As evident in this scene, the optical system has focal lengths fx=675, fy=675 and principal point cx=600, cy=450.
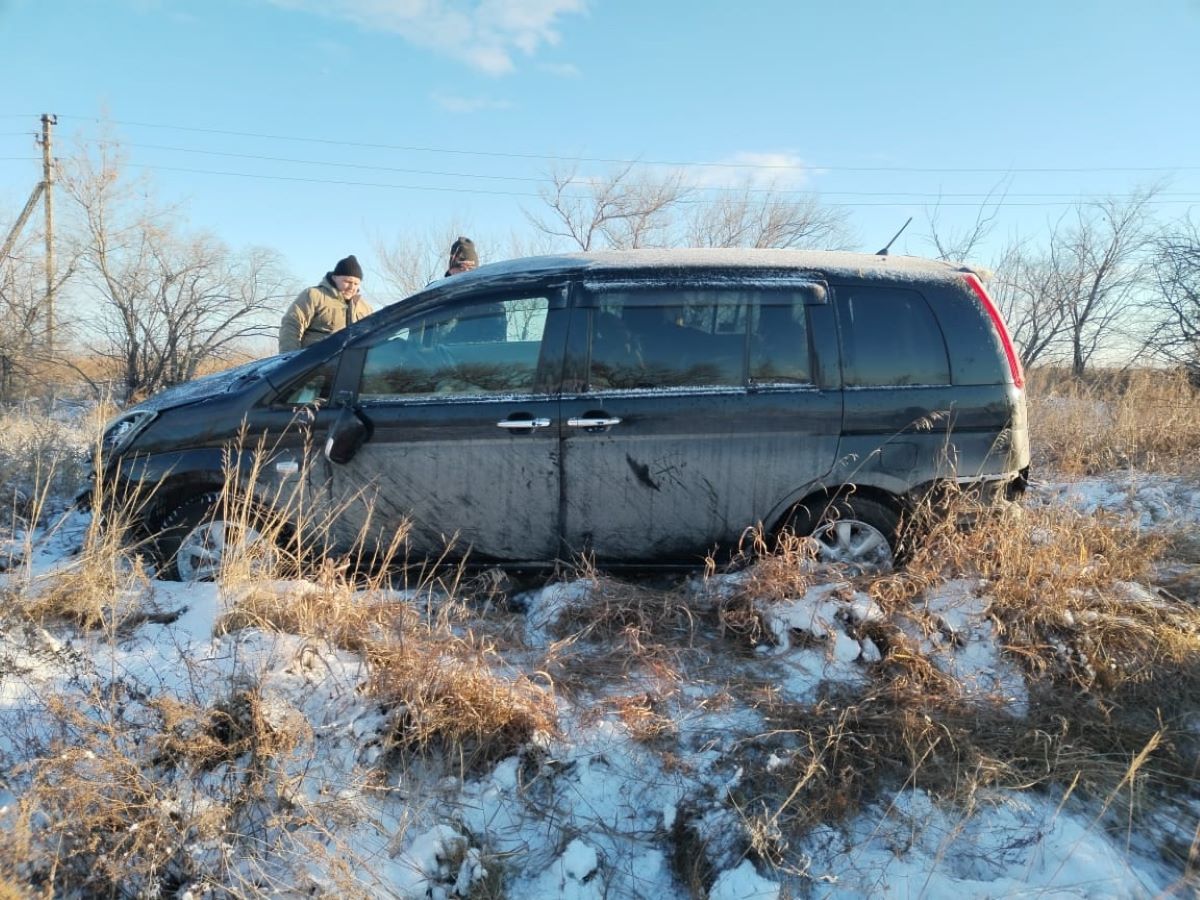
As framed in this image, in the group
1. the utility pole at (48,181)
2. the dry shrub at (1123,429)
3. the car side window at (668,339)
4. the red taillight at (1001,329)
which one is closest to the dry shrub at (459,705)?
the car side window at (668,339)

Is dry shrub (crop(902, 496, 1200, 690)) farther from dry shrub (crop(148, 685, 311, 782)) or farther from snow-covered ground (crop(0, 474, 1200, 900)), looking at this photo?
dry shrub (crop(148, 685, 311, 782))

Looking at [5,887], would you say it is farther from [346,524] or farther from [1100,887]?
[1100,887]

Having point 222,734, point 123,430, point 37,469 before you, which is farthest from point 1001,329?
point 37,469

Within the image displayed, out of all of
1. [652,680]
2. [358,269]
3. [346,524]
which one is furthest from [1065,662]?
[358,269]

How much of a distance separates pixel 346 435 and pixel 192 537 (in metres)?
0.95

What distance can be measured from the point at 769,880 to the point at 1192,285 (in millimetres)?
9992

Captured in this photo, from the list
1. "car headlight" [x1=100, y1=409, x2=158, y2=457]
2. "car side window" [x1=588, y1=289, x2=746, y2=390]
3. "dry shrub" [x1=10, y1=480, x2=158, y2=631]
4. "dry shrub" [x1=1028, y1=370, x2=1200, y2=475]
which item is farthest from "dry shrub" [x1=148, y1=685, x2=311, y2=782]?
"dry shrub" [x1=1028, y1=370, x2=1200, y2=475]

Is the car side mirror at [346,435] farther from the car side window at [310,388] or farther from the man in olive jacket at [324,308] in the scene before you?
the man in olive jacket at [324,308]

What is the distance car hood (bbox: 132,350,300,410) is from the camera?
3465mm

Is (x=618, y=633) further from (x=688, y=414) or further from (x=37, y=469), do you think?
(x=37, y=469)

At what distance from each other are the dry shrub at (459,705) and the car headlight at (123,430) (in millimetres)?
1918

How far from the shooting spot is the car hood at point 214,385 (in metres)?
3.46

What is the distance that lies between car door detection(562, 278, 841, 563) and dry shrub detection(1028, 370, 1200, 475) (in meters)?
3.62

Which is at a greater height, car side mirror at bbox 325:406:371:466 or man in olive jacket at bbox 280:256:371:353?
man in olive jacket at bbox 280:256:371:353
